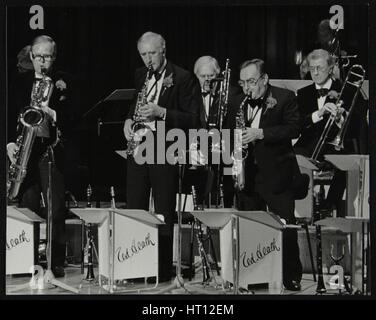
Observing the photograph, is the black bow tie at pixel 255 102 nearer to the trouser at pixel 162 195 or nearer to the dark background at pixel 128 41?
the dark background at pixel 128 41

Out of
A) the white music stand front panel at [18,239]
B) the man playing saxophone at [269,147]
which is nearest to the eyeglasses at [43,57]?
the white music stand front panel at [18,239]

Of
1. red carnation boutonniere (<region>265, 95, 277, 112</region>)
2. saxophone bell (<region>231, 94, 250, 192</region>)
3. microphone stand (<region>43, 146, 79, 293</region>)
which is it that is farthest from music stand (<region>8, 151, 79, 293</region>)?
red carnation boutonniere (<region>265, 95, 277, 112</region>)

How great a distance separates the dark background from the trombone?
0.10 meters

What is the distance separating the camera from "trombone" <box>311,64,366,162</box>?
5.70 meters

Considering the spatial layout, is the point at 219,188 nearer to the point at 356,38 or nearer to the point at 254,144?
the point at 254,144

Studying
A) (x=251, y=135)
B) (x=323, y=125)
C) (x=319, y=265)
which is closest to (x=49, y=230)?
(x=251, y=135)

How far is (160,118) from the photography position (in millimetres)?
5777

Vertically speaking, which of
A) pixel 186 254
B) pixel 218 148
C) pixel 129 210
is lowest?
pixel 186 254

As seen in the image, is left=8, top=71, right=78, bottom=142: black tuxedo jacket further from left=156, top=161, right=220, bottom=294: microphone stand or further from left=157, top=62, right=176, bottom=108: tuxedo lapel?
left=156, top=161, right=220, bottom=294: microphone stand

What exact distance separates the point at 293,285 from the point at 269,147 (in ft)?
3.87

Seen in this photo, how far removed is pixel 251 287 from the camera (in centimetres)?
567

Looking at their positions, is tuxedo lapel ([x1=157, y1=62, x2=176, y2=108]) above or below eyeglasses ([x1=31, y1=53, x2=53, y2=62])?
below

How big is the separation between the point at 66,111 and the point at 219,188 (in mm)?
1475
